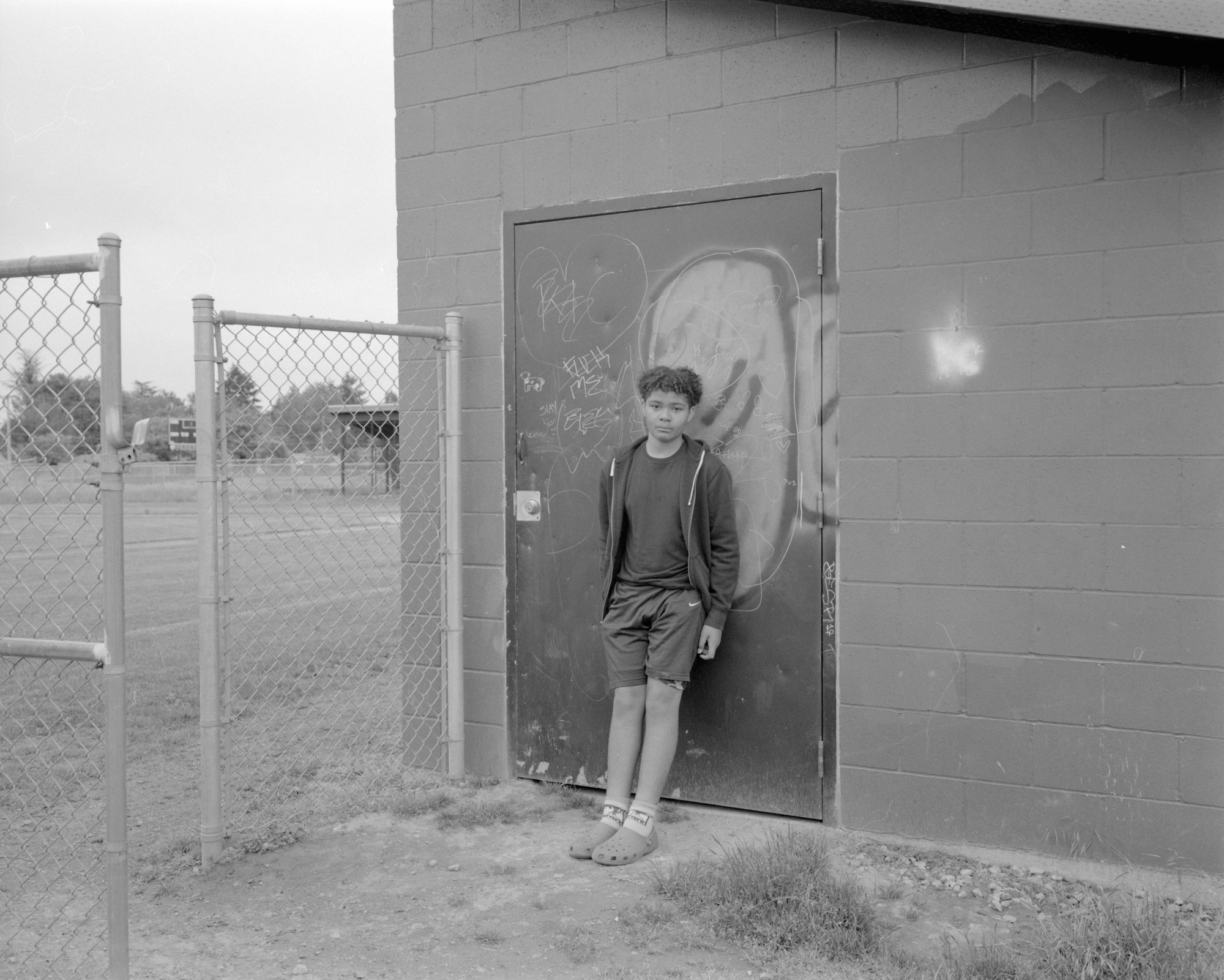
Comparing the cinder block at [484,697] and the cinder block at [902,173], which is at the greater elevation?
the cinder block at [902,173]

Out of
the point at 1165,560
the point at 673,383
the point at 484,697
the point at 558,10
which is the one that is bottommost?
the point at 484,697

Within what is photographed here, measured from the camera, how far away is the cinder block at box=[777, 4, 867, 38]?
4.26 meters

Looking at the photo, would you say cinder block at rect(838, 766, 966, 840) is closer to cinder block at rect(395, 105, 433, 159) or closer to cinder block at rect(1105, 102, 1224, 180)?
cinder block at rect(1105, 102, 1224, 180)

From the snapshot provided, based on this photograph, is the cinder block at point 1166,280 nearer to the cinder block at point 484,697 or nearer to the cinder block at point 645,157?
the cinder block at point 645,157

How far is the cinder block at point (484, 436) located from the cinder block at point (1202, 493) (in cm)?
281

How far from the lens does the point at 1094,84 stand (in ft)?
12.7

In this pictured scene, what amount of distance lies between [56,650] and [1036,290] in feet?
11.3

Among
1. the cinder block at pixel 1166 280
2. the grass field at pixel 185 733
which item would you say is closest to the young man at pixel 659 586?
the grass field at pixel 185 733

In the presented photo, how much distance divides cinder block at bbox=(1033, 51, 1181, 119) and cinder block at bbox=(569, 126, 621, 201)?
1752 millimetres

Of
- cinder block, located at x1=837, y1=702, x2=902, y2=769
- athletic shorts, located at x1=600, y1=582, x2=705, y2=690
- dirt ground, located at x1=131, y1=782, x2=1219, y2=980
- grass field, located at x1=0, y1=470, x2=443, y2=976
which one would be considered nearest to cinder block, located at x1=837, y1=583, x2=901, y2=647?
cinder block, located at x1=837, y1=702, x2=902, y2=769

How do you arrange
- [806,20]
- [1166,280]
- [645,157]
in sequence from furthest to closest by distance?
[645,157] < [806,20] < [1166,280]

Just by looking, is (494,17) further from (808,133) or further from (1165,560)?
(1165,560)

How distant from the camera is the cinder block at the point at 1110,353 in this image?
3.78 metres

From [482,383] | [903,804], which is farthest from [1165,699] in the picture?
[482,383]
